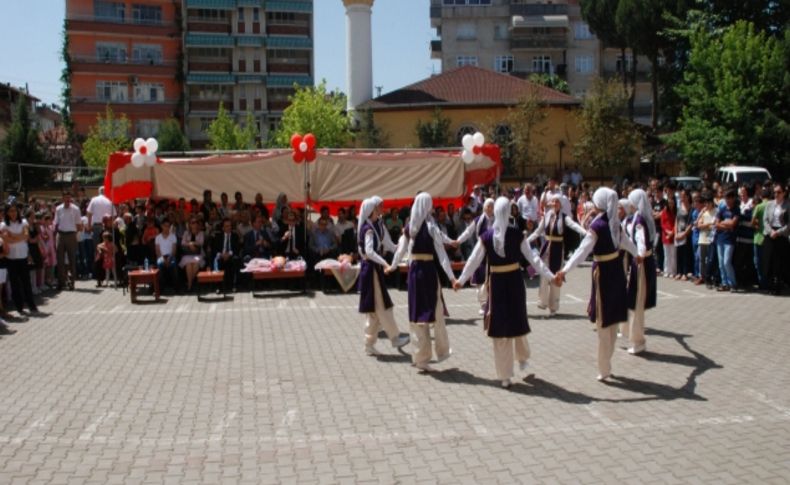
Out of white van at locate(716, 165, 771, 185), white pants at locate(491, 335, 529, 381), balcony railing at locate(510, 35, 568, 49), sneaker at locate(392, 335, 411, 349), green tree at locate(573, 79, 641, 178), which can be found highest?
balcony railing at locate(510, 35, 568, 49)

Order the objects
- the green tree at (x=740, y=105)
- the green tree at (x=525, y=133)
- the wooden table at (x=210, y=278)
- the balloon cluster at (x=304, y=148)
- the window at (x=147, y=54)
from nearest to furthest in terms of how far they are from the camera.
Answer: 1. the wooden table at (x=210, y=278)
2. the balloon cluster at (x=304, y=148)
3. the green tree at (x=740, y=105)
4. the green tree at (x=525, y=133)
5. the window at (x=147, y=54)

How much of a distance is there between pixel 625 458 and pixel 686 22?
1557 inches

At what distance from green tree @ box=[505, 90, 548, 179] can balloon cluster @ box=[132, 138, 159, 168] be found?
27495 millimetres

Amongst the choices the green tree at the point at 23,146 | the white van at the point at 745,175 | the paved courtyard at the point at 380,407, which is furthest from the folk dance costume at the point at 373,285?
the green tree at the point at 23,146

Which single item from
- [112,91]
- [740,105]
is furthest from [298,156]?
[112,91]

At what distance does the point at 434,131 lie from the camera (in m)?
46.7

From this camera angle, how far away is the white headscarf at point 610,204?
927cm

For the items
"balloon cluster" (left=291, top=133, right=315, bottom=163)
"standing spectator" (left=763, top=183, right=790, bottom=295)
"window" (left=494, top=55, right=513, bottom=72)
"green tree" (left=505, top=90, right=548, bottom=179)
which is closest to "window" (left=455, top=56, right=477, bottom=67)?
"window" (left=494, top=55, right=513, bottom=72)

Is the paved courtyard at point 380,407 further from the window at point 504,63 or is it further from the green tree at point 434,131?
the window at point 504,63

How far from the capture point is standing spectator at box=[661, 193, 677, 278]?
1820 cm

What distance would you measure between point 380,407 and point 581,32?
6626cm

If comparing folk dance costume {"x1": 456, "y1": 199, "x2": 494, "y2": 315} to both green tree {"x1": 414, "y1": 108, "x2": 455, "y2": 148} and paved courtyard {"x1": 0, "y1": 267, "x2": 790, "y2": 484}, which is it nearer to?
paved courtyard {"x1": 0, "y1": 267, "x2": 790, "y2": 484}

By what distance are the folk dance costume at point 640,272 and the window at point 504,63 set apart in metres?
61.6

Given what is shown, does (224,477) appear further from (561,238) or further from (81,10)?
(81,10)
